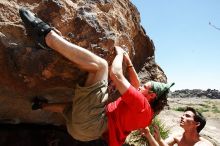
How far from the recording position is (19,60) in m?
4.58

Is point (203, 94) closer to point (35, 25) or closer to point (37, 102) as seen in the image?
point (37, 102)

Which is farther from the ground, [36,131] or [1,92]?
[1,92]

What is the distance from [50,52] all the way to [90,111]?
1005 millimetres

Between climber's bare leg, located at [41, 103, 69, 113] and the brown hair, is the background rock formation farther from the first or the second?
the brown hair

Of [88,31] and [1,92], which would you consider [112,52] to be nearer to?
[88,31]

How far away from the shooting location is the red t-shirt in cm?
441

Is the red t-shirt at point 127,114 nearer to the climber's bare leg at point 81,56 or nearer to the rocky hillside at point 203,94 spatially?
the climber's bare leg at point 81,56

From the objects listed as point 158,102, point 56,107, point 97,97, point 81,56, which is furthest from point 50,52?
point 158,102

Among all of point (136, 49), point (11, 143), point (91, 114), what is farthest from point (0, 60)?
point (136, 49)

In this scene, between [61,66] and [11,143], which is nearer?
[61,66]

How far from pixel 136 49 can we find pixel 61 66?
232 cm

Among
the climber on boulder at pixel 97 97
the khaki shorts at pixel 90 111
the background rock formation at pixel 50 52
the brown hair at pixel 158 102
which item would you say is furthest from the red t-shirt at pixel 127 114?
the background rock formation at pixel 50 52

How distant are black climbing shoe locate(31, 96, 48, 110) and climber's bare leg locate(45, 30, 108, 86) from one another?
36.7 inches

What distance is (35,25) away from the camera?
4.13 meters
